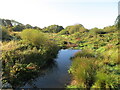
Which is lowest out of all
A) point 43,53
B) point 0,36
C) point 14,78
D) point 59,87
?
point 59,87

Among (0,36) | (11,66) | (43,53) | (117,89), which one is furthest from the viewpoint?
(0,36)

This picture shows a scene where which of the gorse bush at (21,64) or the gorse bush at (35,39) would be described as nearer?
the gorse bush at (21,64)

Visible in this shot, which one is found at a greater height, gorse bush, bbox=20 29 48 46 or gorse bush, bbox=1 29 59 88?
gorse bush, bbox=20 29 48 46

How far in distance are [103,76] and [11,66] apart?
5.83 m

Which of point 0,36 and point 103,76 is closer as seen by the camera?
point 103,76

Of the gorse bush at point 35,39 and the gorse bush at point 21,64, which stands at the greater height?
the gorse bush at point 35,39

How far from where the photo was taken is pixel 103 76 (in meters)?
6.55

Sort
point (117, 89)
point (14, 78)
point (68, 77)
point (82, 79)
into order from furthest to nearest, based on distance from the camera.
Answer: point (68, 77) → point (14, 78) → point (82, 79) → point (117, 89)

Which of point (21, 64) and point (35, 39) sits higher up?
point (35, 39)

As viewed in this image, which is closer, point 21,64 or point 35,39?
→ point 21,64

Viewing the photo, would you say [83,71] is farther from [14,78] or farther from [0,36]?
[0,36]

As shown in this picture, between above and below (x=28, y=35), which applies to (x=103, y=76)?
below

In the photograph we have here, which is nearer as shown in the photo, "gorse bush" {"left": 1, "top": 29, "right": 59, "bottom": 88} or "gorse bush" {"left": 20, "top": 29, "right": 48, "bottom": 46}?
"gorse bush" {"left": 1, "top": 29, "right": 59, "bottom": 88}

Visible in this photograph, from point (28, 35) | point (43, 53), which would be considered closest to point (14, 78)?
point (43, 53)
